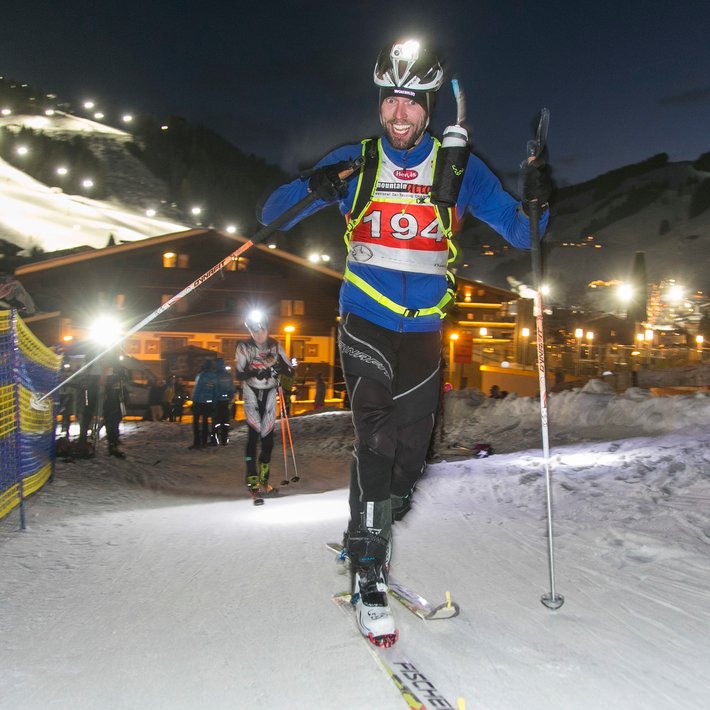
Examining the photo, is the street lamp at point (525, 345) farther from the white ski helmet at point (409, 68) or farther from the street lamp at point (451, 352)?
the white ski helmet at point (409, 68)

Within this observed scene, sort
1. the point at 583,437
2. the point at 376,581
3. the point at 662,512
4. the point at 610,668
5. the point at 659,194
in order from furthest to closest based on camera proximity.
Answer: the point at 659,194
the point at 583,437
the point at 662,512
the point at 376,581
the point at 610,668

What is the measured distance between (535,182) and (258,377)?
5.41 m

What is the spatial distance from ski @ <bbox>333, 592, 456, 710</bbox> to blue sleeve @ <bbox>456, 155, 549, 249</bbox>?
2156mm

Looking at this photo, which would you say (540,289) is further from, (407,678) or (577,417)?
(577,417)

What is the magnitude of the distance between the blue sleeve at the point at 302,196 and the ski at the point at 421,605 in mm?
1963

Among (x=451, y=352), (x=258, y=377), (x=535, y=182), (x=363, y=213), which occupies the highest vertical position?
(x=451, y=352)

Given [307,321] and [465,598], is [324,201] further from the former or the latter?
[307,321]

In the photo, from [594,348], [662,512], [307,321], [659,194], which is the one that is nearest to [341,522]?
[662,512]

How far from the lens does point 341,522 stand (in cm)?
475

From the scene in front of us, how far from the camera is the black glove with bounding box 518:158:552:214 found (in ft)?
10.7

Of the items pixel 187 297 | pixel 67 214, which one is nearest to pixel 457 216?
pixel 187 297

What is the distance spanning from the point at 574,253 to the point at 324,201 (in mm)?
134624

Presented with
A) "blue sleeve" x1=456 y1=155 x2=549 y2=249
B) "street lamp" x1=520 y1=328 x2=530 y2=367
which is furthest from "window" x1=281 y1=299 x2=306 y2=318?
"blue sleeve" x1=456 y1=155 x2=549 y2=249

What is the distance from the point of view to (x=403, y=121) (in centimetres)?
335
